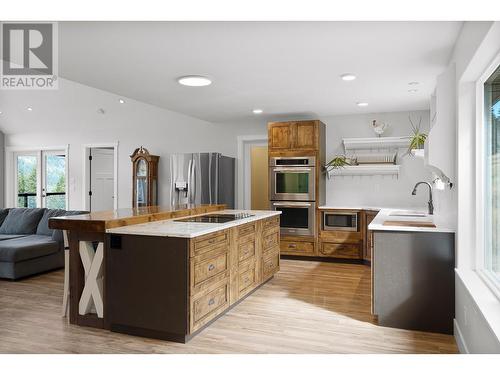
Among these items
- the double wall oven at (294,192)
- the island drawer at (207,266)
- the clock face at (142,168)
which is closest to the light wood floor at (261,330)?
the island drawer at (207,266)

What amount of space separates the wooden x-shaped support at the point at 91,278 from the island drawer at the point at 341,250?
3570 mm

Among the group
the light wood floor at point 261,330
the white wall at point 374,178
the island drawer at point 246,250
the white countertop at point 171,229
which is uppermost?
the white wall at point 374,178

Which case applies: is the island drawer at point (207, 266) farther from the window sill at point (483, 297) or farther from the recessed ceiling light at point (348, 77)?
the recessed ceiling light at point (348, 77)

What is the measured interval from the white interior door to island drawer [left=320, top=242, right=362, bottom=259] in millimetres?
4518

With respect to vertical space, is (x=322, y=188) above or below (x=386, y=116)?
below

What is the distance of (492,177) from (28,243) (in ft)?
16.3

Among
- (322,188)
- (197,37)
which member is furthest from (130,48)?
(322,188)

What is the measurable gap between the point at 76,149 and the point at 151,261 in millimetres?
6273

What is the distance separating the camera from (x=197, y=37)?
292 cm

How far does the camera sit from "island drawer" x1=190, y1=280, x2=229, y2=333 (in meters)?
2.99

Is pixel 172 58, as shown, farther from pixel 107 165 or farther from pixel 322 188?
pixel 107 165

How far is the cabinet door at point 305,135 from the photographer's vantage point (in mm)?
5980

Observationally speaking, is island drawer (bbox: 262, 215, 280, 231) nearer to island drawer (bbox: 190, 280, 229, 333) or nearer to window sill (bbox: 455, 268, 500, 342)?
island drawer (bbox: 190, 280, 229, 333)

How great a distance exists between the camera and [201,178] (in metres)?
6.56
